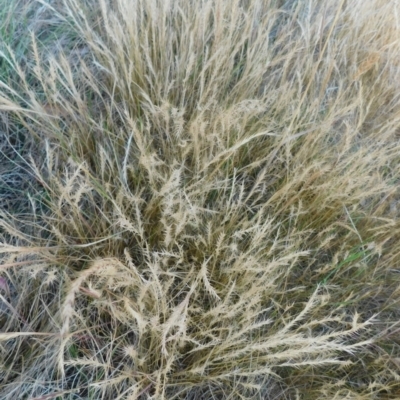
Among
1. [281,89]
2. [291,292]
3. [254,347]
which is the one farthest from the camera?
Result: [281,89]

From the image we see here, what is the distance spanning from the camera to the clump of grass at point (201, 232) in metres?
0.97

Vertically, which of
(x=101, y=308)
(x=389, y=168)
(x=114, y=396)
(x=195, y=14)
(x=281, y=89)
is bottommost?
(x=114, y=396)

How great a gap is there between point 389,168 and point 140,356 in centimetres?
80

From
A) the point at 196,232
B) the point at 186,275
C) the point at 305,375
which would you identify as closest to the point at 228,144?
the point at 196,232

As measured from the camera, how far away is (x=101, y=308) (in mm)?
1021

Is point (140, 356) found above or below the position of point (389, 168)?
below

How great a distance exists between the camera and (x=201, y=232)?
1.09 m

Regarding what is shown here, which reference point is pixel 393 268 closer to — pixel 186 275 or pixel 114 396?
pixel 186 275

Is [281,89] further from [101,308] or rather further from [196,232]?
[101,308]

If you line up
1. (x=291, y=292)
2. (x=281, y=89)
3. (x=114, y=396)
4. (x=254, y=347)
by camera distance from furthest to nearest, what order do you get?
1. (x=281, y=89)
2. (x=291, y=292)
3. (x=114, y=396)
4. (x=254, y=347)

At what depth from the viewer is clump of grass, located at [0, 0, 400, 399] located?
0.97 metres

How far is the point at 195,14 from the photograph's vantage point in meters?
1.31

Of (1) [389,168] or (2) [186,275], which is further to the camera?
(1) [389,168]

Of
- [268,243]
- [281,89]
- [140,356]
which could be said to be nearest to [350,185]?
[268,243]
